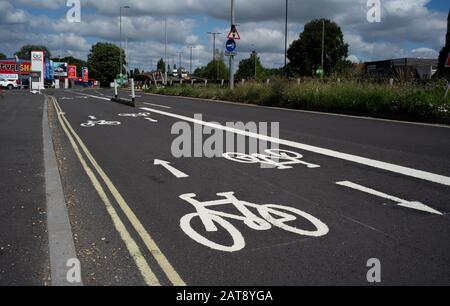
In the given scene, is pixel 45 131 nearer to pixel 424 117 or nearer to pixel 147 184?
pixel 147 184

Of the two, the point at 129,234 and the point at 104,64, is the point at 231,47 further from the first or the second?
the point at 104,64

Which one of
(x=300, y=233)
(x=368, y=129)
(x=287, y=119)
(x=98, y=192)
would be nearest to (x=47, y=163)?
(x=98, y=192)

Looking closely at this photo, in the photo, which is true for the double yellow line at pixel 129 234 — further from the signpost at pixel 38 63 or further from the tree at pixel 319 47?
the signpost at pixel 38 63

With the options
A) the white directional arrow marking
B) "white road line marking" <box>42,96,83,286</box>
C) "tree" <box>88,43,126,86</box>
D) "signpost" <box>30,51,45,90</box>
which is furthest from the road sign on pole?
"tree" <box>88,43,126,86</box>

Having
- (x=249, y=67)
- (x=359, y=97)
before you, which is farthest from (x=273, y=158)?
(x=249, y=67)

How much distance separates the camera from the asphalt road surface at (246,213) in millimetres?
3721

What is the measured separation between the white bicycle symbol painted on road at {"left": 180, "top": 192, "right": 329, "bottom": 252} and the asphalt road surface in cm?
1

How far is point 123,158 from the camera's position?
342 inches

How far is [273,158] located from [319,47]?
244 feet

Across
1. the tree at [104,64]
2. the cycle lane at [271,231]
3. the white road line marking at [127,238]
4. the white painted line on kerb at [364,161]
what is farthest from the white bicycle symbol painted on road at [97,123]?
the tree at [104,64]

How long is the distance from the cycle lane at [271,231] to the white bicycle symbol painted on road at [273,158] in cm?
27

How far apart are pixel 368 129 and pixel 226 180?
7.47m
